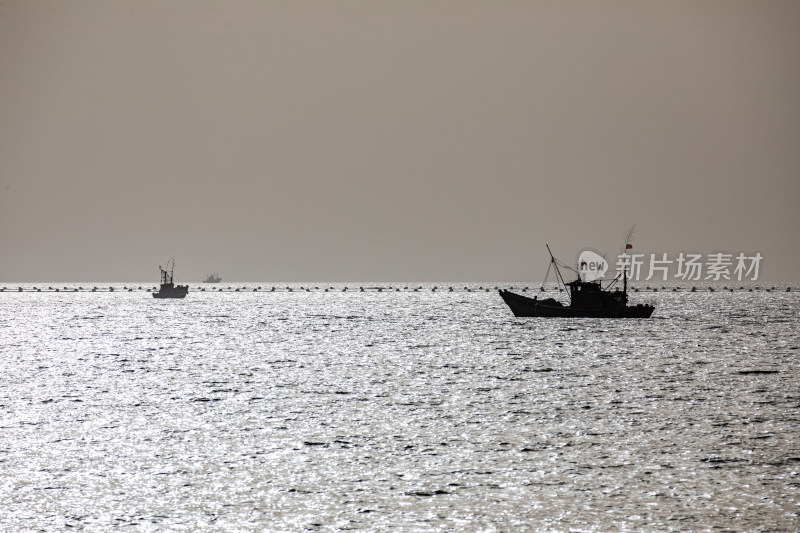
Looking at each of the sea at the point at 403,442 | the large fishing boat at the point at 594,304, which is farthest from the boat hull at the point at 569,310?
the sea at the point at 403,442

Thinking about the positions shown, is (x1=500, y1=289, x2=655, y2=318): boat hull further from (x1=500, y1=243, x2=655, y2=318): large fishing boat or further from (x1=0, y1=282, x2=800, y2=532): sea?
(x1=0, y1=282, x2=800, y2=532): sea

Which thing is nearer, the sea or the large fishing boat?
the sea

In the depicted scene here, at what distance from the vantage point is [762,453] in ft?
109

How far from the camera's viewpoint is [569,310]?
136 m

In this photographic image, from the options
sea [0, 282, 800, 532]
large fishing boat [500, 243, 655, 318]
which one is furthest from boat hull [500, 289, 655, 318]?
sea [0, 282, 800, 532]

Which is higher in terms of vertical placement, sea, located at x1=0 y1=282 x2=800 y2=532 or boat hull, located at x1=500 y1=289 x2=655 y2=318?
boat hull, located at x1=500 y1=289 x2=655 y2=318

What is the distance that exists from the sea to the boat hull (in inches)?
1783

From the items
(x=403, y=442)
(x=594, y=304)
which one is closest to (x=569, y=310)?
(x=594, y=304)

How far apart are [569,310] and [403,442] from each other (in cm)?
10244

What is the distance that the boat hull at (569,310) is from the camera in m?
131

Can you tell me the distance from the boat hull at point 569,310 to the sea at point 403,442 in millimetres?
45282

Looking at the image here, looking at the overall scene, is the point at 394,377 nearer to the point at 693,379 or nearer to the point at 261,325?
the point at 693,379

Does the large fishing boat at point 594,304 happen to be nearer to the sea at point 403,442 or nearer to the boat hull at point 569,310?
the boat hull at point 569,310

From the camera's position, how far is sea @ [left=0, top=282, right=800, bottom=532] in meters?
24.8
